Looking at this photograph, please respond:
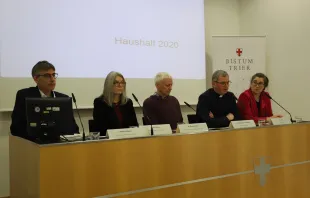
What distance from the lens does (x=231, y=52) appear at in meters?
4.82

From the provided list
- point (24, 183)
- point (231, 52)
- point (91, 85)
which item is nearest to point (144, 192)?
point (24, 183)

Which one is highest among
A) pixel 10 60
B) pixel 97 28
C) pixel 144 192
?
pixel 97 28

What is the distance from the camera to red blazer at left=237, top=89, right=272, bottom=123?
3.21 meters

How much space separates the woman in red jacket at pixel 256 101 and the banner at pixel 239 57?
1439 mm

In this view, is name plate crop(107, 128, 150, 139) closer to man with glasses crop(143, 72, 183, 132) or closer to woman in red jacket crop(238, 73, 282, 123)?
man with glasses crop(143, 72, 183, 132)

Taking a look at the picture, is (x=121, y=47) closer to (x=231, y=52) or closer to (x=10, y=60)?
(x=10, y=60)

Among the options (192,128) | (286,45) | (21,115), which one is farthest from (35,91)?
(286,45)

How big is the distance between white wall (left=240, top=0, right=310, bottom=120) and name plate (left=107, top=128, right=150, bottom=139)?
10.3 feet

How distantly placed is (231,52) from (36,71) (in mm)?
3112

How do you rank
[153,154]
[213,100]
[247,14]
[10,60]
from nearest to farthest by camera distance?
[153,154]
[213,100]
[10,60]
[247,14]

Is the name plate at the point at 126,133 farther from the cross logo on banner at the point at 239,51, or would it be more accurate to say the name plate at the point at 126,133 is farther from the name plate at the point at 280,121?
the cross logo on banner at the point at 239,51

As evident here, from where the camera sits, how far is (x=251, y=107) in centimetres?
326

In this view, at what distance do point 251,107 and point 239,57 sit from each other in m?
1.74

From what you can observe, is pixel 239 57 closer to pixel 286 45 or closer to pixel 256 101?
pixel 286 45
